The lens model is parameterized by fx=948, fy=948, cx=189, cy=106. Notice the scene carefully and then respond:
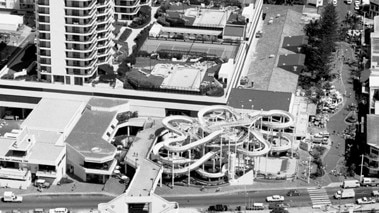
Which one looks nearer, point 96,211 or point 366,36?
point 96,211

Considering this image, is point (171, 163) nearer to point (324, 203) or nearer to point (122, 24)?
point (324, 203)

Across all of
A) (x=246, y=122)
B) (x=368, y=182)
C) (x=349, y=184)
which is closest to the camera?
(x=349, y=184)

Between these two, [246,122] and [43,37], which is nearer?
[246,122]

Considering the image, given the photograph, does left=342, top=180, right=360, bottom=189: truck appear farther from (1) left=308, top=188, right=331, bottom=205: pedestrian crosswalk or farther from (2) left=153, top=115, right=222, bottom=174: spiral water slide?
(2) left=153, top=115, right=222, bottom=174: spiral water slide

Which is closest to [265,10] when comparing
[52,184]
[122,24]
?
[122,24]

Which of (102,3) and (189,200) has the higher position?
(102,3)

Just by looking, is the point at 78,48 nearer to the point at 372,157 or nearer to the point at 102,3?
the point at 102,3

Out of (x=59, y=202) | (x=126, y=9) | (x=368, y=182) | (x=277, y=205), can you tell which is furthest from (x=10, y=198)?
(x=126, y=9)
